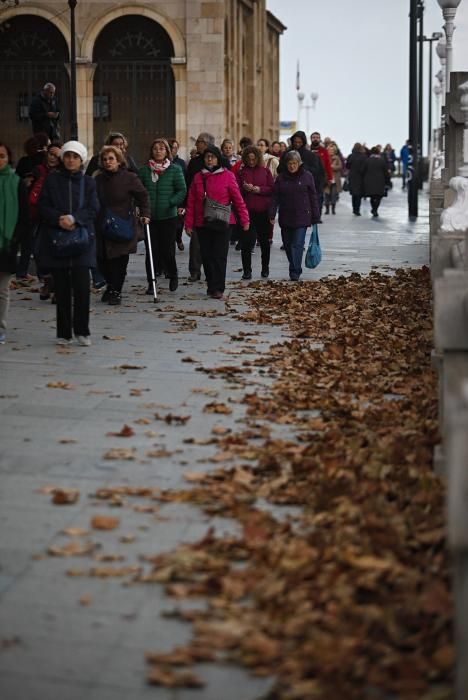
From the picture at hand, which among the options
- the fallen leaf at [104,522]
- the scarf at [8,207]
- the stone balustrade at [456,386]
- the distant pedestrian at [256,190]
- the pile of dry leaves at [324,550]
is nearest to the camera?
the stone balustrade at [456,386]

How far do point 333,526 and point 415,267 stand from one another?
14541 millimetres

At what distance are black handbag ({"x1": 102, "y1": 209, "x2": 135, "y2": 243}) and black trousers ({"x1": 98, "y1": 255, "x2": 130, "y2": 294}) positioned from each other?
0.23 m

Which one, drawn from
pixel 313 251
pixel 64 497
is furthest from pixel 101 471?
pixel 313 251

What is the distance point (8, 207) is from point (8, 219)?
103mm

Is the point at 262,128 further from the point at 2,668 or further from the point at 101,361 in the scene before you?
the point at 2,668

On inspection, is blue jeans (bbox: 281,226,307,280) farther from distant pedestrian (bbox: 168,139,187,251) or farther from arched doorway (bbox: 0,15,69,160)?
arched doorway (bbox: 0,15,69,160)

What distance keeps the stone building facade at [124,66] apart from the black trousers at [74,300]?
86.5 feet

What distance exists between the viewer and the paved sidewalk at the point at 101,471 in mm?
4758

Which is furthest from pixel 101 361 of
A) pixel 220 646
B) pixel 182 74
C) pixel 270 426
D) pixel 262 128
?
pixel 262 128

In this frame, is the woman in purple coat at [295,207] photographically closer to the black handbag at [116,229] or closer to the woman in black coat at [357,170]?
the black handbag at [116,229]

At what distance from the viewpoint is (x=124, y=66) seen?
40.4 meters

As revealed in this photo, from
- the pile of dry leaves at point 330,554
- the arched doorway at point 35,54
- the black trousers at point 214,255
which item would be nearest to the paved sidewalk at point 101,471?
the pile of dry leaves at point 330,554

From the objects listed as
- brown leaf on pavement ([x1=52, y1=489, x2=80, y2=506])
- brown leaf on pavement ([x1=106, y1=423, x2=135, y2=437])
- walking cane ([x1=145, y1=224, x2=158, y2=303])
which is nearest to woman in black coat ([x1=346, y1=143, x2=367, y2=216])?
walking cane ([x1=145, y1=224, x2=158, y2=303])

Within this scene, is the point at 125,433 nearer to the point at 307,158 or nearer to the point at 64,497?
the point at 64,497
